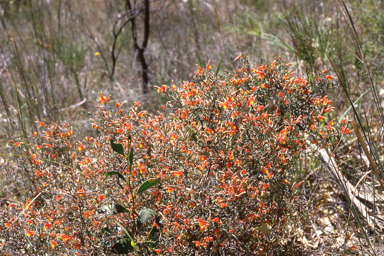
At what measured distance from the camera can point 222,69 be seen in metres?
3.64

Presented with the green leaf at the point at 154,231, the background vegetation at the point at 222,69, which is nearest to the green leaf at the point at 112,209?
the green leaf at the point at 154,231

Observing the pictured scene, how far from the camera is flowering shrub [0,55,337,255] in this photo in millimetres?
1534

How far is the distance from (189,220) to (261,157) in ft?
1.34

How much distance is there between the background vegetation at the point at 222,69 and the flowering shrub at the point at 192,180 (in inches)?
9.6

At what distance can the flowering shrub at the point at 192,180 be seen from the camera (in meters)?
1.53

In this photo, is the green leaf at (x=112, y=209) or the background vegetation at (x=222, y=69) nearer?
the green leaf at (x=112, y=209)

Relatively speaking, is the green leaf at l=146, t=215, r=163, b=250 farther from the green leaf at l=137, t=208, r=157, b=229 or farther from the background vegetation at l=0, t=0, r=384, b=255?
the background vegetation at l=0, t=0, r=384, b=255

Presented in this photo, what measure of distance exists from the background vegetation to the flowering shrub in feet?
0.80

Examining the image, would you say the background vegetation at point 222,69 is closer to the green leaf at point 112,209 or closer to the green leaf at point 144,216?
the green leaf at point 112,209

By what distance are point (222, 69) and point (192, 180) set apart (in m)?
2.29

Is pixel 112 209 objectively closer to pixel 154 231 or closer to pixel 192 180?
pixel 154 231

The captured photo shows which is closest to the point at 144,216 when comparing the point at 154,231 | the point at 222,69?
the point at 154,231

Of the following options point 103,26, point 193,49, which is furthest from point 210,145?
point 103,26

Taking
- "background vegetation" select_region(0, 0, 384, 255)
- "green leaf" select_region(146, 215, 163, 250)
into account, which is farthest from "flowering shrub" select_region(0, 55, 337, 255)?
"background vegetation" select_region(0, 0, 384, 255)
